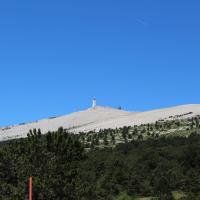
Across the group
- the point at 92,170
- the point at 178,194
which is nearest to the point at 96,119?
the point at 92,170

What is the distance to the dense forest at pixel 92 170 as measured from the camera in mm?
32812

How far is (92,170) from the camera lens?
2158 inches

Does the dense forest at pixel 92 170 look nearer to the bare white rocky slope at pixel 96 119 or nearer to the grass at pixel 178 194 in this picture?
the grass at pixel 178 194

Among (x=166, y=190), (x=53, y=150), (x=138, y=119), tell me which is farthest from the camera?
(x=138, y=119)

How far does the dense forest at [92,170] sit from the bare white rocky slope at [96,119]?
191ft

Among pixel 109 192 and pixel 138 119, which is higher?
pixel 138 119

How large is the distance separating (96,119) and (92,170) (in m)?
109

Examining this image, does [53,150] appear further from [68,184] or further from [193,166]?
[193,166]

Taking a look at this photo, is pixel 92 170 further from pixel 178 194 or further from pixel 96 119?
pixel 96 119

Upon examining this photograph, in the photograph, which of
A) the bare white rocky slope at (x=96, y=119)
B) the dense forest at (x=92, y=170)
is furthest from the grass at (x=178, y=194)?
the bare white rocky slope at (x=96, y=119)

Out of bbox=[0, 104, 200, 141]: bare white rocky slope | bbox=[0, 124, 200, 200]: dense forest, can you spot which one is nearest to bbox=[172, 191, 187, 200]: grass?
bbox=[0, 124, 200, 200]: dense forest

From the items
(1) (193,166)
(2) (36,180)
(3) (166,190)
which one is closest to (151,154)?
(1) (193,166)

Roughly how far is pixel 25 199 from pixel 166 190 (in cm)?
1647

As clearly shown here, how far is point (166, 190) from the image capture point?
1762 inches
